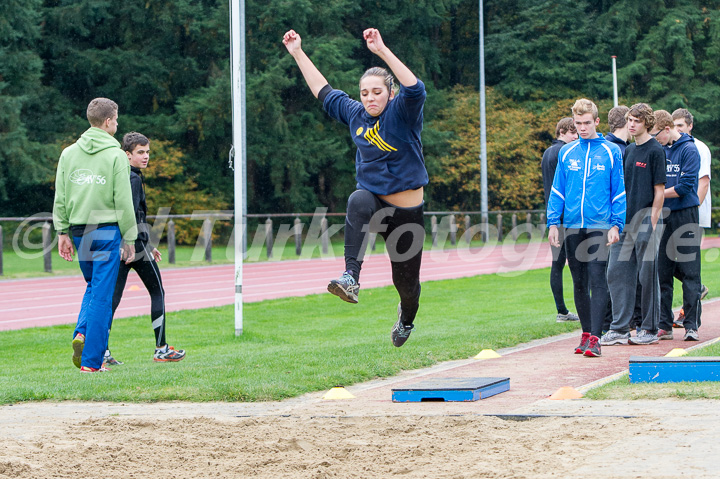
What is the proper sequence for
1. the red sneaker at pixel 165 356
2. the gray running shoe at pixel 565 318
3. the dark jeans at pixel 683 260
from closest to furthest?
the red sneaker at pixel 165 356 < the dark jeans at pixel 683 260 < the gray running shoe at pixel 565 318

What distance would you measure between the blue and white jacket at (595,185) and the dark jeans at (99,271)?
413 cm

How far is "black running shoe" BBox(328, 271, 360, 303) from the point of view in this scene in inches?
230

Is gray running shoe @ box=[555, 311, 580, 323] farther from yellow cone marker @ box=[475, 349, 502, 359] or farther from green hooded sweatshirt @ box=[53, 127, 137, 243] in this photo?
green hooded sweatshirt @ box=[53, 127, 137, 243]

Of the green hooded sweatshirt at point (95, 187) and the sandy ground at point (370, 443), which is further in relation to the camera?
the green hooded sweatshirt at point (95, 187)

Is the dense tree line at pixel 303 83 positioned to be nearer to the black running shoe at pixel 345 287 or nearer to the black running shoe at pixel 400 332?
the black running shoe at pixel 400 332

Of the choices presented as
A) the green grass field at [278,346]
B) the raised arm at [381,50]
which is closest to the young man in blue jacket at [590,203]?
the green grass field at [278,346]

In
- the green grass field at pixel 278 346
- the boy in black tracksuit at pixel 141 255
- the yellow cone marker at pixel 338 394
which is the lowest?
the green grass field at pixel 278 346

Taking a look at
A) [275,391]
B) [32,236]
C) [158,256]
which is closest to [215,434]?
[275,391]

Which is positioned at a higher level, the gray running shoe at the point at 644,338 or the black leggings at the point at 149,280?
the black leggings at the point at 149,280

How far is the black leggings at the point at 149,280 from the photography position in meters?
8.78

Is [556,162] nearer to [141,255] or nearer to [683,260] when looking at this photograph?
[683,260]

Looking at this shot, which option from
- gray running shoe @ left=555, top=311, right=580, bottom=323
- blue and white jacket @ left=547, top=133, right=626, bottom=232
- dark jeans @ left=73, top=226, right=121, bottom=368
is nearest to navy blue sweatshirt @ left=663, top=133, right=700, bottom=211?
blue and white jacket @ left=547, top=133, right=626, bottom=232

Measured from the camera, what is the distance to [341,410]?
255 inches

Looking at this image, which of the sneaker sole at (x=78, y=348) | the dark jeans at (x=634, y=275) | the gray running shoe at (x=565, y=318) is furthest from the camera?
the gray running shoe at (x=565, y=318)
